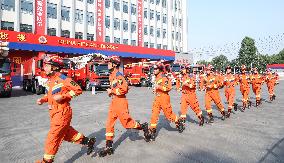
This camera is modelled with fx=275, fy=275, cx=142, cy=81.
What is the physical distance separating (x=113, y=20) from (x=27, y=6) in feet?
42.9

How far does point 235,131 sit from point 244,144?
4.58 ft

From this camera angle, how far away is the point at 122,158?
5.16 meters

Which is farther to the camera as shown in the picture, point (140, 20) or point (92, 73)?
point (140, 20)

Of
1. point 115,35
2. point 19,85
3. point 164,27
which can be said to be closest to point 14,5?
point 19,85

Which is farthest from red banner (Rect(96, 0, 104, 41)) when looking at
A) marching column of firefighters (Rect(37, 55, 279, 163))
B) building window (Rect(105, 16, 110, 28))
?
marching column of firefighters (Rect(37, 55, 279, 163))

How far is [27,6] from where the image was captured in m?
30.2

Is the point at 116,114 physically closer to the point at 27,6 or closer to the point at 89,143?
the point at 89,143

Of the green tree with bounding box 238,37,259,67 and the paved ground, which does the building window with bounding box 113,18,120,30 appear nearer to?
the paved ground

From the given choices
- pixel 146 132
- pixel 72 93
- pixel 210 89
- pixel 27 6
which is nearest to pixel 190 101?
pixel 210 89

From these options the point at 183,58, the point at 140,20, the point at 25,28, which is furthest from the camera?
the point at 183,58

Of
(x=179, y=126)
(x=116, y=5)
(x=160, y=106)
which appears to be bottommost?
(x=179, y=126)

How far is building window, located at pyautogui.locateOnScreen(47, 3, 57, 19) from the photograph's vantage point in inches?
1282

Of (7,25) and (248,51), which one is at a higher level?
(248,51)

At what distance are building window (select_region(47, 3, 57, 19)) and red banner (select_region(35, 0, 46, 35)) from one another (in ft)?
2.70
